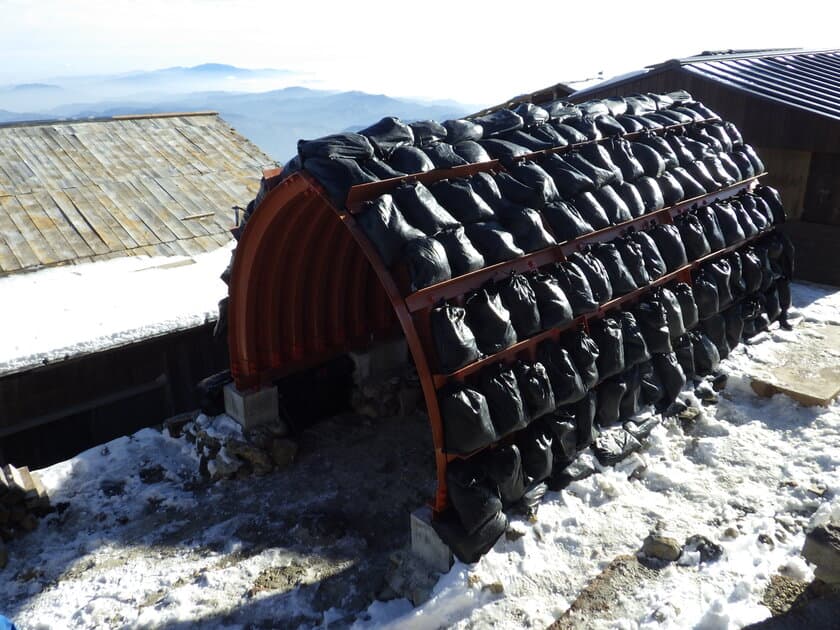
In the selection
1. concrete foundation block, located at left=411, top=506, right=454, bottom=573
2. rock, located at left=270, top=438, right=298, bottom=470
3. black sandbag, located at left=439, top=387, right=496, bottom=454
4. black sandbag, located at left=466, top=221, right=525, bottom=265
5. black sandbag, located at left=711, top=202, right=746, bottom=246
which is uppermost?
black sandbag, located at left=466, top=221, right=525, bottom=265

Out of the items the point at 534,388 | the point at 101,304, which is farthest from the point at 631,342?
the point at 101,304

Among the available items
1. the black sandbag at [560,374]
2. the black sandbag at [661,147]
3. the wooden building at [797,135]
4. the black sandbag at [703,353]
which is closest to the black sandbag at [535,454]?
the black sandbag at [560,374]

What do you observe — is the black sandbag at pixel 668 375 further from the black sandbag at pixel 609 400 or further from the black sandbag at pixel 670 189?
the black sandbag at pixel 670 189

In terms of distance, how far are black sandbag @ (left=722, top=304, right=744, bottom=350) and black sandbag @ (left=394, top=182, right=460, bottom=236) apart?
5.34m

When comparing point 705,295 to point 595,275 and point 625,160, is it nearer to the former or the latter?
point 625,160

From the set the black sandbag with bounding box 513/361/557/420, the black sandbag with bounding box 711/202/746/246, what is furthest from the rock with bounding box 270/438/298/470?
the black sandbag with bounding box 711/202/746/246

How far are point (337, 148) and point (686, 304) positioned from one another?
4841 millimetres

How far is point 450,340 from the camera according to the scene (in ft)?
18.4

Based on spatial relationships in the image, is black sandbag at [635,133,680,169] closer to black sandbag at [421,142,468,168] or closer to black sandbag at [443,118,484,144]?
black sandbag at [443,118,484,144]

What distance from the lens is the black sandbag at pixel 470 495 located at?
5727 mm

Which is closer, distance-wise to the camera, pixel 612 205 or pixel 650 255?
pixel 612 205

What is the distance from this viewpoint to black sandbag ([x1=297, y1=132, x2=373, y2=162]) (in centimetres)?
617

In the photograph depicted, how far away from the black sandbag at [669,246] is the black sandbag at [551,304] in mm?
2325

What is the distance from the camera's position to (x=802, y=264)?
44.4 feet
